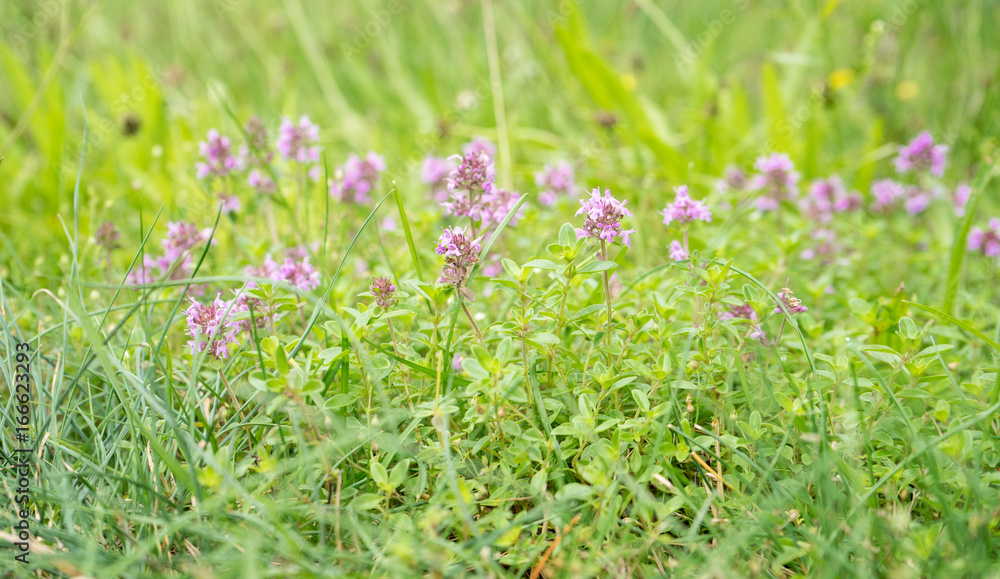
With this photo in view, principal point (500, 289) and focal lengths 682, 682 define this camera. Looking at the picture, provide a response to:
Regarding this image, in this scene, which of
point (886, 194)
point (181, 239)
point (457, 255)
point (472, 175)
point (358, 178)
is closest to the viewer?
point (457, 255)

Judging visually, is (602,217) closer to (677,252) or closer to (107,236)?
(677,252)

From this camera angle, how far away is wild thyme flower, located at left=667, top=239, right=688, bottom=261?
5.52 feet

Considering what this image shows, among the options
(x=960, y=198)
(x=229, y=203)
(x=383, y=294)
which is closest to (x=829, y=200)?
(x=960, y=198)

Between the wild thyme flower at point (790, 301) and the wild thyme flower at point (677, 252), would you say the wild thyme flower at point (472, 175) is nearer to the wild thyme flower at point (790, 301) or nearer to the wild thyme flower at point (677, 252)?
the wild thyme flower at point (677, 252)

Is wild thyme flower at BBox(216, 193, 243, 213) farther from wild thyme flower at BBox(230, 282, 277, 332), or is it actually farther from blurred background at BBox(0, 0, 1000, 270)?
wild thyme flower at BBox(230, 282, 277, 332)

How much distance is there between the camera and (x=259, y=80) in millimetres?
5238

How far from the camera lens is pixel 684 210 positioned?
165 centimetres

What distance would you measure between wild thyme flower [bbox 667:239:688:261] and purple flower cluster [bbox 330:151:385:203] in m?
1.18

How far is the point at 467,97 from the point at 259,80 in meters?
2.03

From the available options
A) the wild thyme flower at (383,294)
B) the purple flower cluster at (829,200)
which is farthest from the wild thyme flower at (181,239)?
the purple flower cluster at (829,200)

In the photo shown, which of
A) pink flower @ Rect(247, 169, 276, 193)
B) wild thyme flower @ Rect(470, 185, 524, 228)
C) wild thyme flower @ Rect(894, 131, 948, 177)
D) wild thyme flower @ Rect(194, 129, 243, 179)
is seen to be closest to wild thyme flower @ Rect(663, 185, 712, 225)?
wild thyme flower @ Rect(470, 185, 524, 228)

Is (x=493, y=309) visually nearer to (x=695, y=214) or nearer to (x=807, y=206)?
(x=695, y=214)

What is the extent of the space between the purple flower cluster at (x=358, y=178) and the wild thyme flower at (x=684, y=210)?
1.20m

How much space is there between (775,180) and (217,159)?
1.97 m
